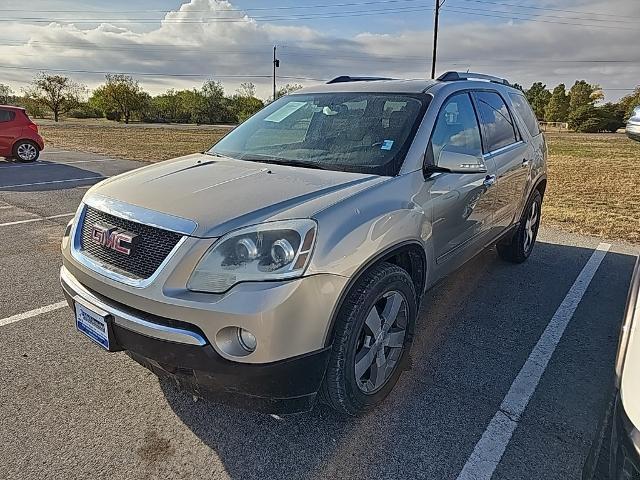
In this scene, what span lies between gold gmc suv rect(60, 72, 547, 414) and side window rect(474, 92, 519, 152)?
0.38 metres

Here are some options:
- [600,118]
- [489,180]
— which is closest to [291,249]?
[489,180]

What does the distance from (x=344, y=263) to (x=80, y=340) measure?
86.5 inches

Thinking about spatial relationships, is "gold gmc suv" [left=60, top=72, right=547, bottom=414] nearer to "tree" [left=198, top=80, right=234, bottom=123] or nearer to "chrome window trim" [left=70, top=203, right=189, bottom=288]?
"chrome window trim" [left=70, top=203, right=189, bottom=288]

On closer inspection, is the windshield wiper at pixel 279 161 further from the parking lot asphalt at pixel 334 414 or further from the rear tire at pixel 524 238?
the rear tire at pixel 524 238

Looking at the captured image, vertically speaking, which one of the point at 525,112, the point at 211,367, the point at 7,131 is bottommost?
the point at 211,367

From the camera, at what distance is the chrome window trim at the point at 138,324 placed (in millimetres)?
1958

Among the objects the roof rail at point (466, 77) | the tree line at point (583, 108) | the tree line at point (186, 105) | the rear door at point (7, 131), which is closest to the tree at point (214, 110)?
the tree line at point (186, 105)

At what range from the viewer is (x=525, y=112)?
16.0 feet

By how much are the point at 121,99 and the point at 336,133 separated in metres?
64.8

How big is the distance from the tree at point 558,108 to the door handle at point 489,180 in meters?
65.6

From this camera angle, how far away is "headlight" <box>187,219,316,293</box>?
1.96 metres

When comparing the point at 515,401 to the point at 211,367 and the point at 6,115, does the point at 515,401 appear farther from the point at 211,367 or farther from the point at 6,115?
the point at 6,115

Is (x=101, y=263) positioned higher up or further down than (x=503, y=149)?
further down

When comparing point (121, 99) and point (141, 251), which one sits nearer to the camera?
point (141, 251)
